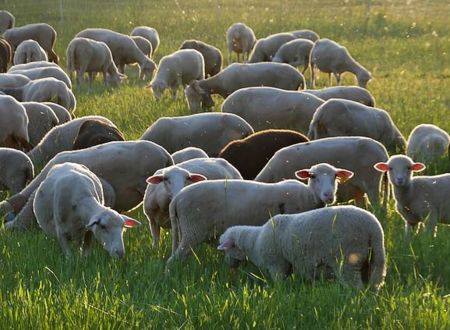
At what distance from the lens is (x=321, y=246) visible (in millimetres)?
5859

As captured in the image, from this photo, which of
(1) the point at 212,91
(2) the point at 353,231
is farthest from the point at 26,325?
(1) the point at 212,91

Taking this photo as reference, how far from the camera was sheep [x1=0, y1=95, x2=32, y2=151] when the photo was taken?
36.2 feet

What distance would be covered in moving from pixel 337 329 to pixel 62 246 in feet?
10.4

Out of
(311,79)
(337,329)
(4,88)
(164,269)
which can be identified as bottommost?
(311,79)

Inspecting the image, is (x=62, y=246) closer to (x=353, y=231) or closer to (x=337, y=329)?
(x=353, y=231)

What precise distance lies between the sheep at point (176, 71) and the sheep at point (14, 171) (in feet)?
24.8

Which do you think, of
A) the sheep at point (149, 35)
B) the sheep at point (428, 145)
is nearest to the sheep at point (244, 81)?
the sheep at point (428, 145)

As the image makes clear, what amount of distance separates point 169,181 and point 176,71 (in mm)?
10375

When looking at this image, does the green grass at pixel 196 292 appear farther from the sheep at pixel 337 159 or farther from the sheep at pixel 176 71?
the sheep at pixel 176 71

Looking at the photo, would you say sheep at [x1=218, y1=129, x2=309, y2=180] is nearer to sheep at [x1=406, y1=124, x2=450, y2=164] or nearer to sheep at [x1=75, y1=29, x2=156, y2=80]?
sheep at [x1=406, y1=124, x2=450, y2=164]

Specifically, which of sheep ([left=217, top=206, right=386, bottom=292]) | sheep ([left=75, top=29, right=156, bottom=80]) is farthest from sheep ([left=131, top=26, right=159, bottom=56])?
sheep ([left=217, top=206, right=386, bottom=292])

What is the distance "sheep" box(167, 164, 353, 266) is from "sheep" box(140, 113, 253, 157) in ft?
12.2

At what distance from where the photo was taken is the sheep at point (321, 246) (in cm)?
573

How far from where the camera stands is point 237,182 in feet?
23.2
